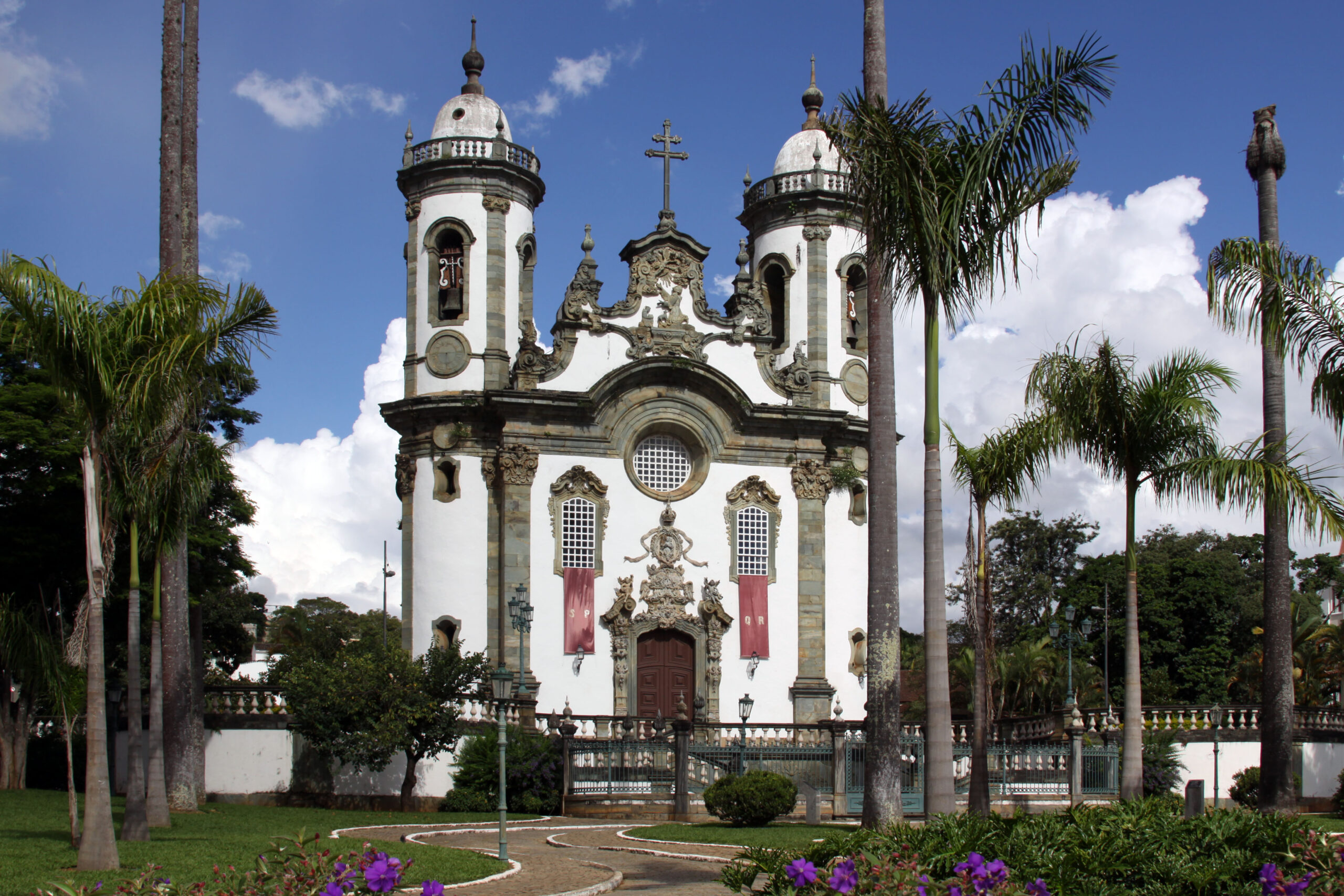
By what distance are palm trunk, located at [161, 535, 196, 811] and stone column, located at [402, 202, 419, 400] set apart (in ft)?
45.3

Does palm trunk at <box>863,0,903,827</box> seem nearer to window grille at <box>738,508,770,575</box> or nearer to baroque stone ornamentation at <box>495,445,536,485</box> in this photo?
baroque stone ornamentation at <box>495,445,536,485</box>

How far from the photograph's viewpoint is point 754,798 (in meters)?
20.7

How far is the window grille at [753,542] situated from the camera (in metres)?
35.0

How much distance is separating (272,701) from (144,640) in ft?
17.3

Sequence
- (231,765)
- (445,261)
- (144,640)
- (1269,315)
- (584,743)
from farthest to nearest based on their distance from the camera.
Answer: (445,261)
(144,640)
(231,765)
(584,743)
(1269,315)

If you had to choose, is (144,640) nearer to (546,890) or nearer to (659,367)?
(659,367)

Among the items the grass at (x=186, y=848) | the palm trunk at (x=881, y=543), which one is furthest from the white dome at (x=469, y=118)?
the palm trunk at (x=881, y=543)

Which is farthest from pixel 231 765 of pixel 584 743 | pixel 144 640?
pixel 584 743

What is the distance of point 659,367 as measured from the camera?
114ft

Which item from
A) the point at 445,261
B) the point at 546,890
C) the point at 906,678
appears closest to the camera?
the point at 546,890

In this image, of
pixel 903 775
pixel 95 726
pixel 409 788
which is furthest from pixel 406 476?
pixel 95 726

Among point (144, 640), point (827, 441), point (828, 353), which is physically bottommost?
point (144, 640)

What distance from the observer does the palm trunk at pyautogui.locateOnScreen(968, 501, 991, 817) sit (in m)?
18.0

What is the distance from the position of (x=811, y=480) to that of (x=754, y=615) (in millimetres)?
3981
